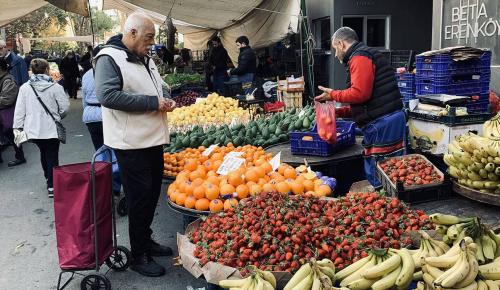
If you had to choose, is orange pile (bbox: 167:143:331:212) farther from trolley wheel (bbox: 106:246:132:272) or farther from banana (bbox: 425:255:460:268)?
banana (bbox: 425:255:460:268)

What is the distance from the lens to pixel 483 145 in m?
Answer: 3.51

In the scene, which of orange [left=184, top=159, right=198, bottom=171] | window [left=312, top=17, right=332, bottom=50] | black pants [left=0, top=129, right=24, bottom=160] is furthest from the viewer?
window [left=312, top=17, right=332, bottom=50]

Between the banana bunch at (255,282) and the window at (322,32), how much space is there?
36.0 ft

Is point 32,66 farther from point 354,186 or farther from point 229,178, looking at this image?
point 354,186

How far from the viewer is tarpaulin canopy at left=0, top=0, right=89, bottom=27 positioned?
39.7ft

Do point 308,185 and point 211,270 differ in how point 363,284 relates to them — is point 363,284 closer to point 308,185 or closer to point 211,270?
point 211,270

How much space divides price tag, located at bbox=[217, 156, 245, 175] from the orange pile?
74mm

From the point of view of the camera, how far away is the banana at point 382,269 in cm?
242

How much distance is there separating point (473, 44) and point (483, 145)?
439 centimetres

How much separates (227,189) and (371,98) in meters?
1.85

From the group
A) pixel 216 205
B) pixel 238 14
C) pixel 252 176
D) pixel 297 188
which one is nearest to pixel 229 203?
pixel 216 205

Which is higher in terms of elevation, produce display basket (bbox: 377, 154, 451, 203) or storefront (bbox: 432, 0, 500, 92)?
storefront (bbox: 432, 0, 500, 92)

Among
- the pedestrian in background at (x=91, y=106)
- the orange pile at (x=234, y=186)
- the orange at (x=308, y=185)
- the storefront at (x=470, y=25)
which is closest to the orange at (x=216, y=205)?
the orange pile at (x=234, y=186)

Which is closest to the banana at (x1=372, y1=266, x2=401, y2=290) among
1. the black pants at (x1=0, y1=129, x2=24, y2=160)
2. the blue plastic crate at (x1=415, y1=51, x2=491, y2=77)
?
the blue plastic crate at (x1=415, y1=51, x2=491, y2=77)
